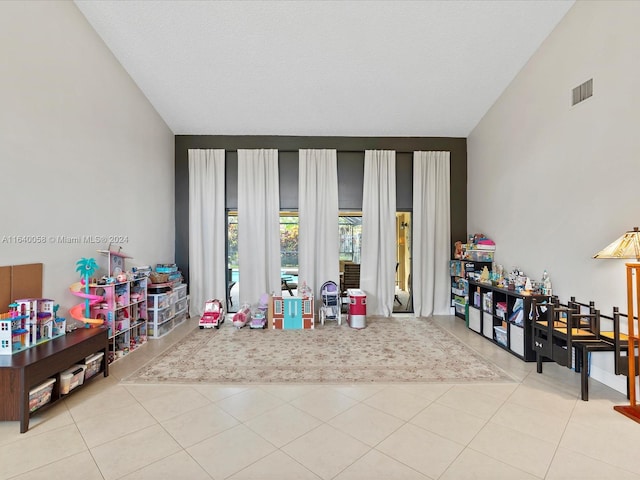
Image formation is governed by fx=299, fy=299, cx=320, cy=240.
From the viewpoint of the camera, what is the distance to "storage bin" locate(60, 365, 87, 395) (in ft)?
8.54

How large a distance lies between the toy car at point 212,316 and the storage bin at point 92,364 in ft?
5.65

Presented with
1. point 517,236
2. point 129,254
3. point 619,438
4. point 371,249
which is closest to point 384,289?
point 371,249

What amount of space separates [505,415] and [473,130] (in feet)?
15.9

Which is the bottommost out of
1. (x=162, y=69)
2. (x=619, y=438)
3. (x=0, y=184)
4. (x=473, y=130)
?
(x=619, y=438)

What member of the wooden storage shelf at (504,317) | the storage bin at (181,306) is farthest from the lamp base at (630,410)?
the storage bin at (181,306)

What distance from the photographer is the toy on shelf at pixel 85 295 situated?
129 inches

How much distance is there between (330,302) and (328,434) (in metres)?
3.13

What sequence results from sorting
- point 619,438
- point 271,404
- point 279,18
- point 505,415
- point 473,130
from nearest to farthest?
point 619,438
point 505,415
point 271,404
point 279,18
point 473,130

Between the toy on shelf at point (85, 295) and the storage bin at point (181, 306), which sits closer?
the toy on shelf at point (85, 295)

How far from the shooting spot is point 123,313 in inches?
154

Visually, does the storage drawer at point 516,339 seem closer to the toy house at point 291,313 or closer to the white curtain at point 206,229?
the toy house at point 291,313

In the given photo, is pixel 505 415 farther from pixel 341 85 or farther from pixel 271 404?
pixel 341 85

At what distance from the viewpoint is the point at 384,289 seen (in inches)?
222

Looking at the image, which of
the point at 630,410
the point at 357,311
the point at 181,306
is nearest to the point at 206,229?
the point at 181,306
